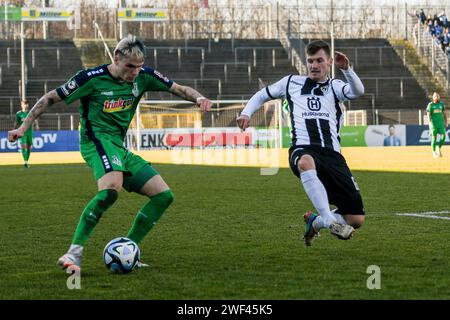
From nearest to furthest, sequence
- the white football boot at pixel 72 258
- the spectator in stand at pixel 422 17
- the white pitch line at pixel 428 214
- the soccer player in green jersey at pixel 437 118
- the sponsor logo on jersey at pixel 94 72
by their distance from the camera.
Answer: the white football boot at pixel 72 258 < the sponsor logo on jersey at pixel 94 72 < the white pitch line at pixel 428 214 < the soccer player in green jersey at pixel 437 118 < the spectator in stand at pixel 422 17

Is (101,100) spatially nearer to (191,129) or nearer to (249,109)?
(249,109)

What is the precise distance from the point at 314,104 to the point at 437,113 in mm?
22114

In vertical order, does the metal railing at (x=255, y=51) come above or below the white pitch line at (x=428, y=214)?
above

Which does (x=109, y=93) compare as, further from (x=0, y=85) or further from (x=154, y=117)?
(x=0, y=85)

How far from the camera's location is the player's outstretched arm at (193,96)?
7.79m

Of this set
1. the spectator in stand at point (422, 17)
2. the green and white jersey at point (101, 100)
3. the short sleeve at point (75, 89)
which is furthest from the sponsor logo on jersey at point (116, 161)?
the spectator in stand at point (422, 17)

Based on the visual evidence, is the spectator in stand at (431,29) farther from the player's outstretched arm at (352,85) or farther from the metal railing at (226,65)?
the player's outstretched arm at (352,85)

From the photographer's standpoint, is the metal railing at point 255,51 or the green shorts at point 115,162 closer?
the green shorts at point 115,162

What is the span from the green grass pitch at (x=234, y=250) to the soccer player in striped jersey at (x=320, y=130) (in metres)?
0.46

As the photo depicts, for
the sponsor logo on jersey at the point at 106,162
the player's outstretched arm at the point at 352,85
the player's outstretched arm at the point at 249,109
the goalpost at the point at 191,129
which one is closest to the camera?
the sponsor logo on jersey at the point at 106,162

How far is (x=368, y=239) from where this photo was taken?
9219mm

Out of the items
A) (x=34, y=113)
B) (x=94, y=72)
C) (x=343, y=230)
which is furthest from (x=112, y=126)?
(x=343, y=230)

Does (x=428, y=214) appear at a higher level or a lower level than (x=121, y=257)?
lower

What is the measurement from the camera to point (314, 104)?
837 cm
